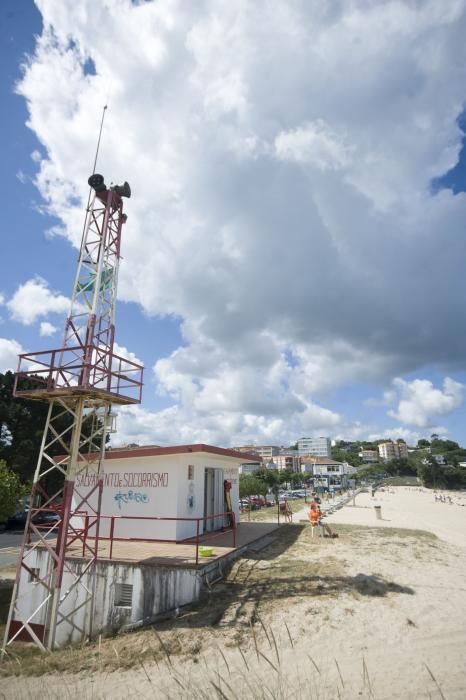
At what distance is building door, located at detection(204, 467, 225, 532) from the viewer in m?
15.7

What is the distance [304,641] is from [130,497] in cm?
826

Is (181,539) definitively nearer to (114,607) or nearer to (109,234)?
(114,607)

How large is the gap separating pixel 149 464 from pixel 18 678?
21.9 feet

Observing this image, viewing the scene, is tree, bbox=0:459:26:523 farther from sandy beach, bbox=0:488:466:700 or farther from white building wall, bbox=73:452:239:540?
sandy beach, bbox=0:488:466:700

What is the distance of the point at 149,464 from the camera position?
14273 mm

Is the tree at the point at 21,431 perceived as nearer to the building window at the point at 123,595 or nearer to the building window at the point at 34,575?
the building window at the point at 34,575

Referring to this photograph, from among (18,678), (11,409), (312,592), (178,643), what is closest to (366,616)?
(312,592)

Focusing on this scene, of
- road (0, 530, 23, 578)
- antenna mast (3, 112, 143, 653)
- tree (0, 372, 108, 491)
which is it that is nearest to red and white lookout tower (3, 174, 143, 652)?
antenna mast (3, 112, 143, 653)

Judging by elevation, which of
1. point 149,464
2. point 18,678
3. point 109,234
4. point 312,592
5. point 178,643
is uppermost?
point 109,234

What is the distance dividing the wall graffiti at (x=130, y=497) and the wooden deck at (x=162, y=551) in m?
1.32

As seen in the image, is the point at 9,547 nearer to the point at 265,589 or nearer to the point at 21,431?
→ the point at 21,431

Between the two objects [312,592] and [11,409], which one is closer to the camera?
[312,592]

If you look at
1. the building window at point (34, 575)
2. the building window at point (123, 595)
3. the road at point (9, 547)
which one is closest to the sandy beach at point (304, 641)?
the building window at point (123, 595)

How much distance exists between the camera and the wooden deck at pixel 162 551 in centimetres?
1070
